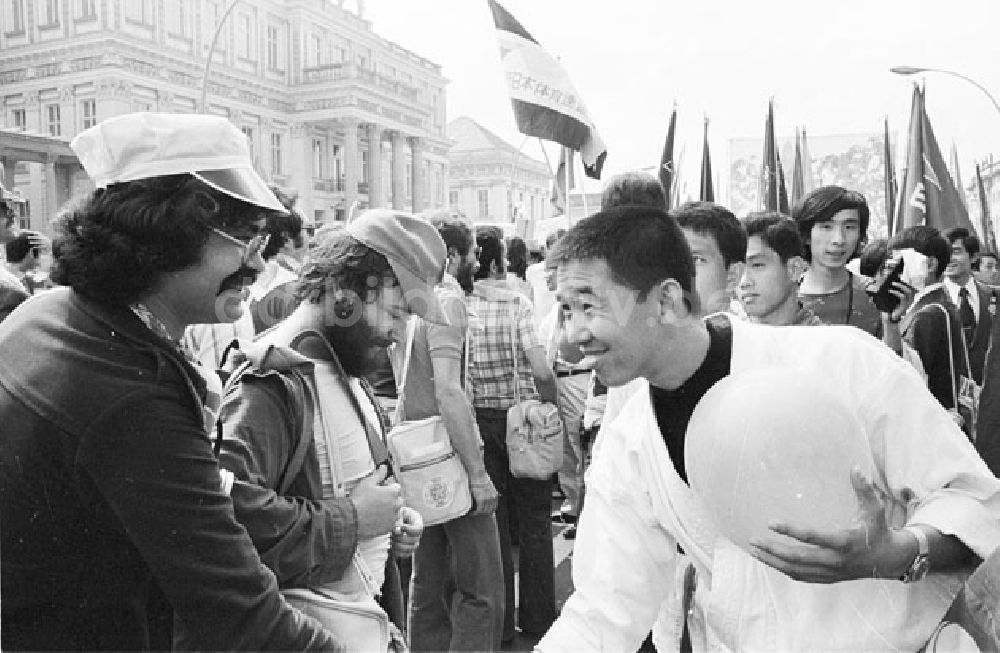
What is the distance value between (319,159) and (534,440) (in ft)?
159

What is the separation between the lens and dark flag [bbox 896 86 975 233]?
9352 millimetres

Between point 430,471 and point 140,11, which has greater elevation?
point 140,11

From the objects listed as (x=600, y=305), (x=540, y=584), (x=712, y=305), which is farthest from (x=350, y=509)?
(x=540, y=584)

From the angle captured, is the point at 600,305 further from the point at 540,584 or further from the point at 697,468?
the point at 540,584

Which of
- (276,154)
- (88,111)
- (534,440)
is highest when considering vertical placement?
(276,154)

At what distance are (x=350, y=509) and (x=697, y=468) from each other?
0.93m

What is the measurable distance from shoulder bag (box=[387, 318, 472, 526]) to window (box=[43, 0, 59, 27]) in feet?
104

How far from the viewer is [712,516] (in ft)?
5.65

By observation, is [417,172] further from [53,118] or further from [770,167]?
[770,167]

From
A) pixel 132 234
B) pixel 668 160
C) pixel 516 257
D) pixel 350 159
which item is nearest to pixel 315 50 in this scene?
pixel 350 159

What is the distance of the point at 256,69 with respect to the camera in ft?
141

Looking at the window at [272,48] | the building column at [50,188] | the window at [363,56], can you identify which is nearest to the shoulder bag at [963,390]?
the building column at [50,188]

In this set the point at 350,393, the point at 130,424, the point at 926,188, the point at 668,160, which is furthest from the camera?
the point at 926,188

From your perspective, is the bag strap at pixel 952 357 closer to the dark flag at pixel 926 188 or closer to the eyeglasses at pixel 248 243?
the eyeglasses at pixel 248 243
